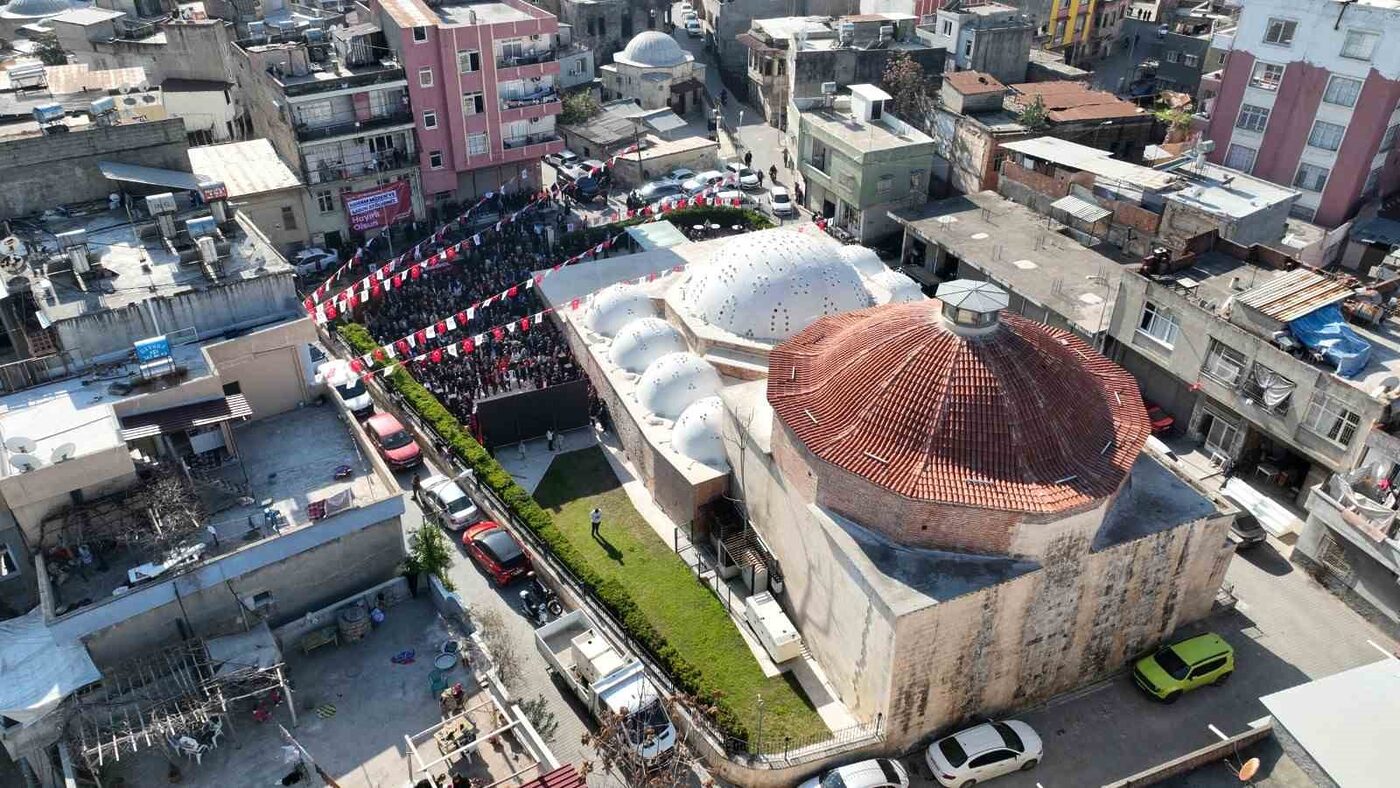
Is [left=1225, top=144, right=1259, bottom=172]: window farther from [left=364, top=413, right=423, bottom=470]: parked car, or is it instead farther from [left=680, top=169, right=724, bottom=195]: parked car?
[left=364, top=413, right=423, bottom=470]: parked car

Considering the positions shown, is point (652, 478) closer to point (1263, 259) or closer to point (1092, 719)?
point (1092, 719)

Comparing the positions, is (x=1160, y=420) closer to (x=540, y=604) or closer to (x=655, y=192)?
(x=540, y=604)

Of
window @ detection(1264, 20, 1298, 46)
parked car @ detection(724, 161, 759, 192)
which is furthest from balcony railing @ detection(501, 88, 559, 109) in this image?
window @ detection(1264, 20, 1298, 46)

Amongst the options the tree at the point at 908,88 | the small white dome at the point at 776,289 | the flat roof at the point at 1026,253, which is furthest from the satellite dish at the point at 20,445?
the tree at the point at 908,88

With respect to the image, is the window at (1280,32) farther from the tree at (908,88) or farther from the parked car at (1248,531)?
the parked car at (1248,531)

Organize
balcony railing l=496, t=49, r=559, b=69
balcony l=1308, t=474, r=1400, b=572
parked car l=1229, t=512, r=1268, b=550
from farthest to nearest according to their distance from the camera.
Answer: balcony railing l=496, t=49, r=559, b=69 < parked car l=1229, t=512, r=1268, b=550 < balcony l=1308, t=474, r=1400, b=572

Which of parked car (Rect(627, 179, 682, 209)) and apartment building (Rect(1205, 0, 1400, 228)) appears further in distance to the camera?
parked car (Rect(627, 179, 682, 209))

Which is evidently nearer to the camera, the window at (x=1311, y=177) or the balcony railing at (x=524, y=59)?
the window at (x=1311, y=177)
